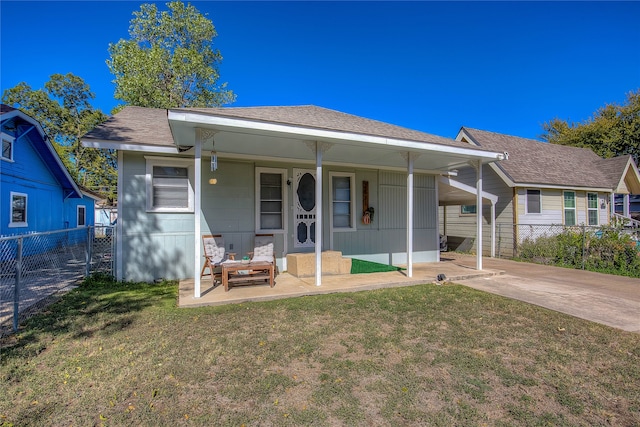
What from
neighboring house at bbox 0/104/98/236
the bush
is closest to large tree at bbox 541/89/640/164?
the bush

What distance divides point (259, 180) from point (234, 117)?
273 centimetres

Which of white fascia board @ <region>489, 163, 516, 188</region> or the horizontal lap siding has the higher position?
white fascia board @ <region>489, 163, 516, 188</region>

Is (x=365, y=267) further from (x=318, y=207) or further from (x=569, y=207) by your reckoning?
(x=569, y=207)

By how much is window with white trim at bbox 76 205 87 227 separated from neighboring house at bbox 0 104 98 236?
6.26 feet

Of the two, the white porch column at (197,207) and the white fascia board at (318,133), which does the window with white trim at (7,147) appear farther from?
the white fascia board at (318,133)

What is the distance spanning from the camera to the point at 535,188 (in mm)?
12258

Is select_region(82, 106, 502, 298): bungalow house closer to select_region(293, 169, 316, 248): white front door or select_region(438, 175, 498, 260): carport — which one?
select_region(293, 169, 316, 248): white front door

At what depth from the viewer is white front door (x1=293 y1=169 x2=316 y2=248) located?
796 cm

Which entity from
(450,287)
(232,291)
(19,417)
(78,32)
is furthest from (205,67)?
(19,417)

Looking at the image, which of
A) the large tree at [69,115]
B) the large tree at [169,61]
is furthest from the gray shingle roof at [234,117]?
the large tree at [69,115]

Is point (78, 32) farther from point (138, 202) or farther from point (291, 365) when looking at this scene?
point (291, 365)

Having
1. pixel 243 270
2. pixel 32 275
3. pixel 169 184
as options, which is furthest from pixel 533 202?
pixel 32 275

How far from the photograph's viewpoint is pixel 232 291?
5.70 meters

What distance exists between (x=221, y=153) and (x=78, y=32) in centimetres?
1339
